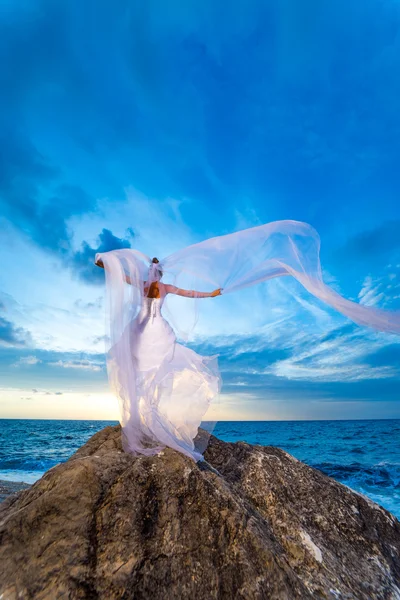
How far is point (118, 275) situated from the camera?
5.58 meters

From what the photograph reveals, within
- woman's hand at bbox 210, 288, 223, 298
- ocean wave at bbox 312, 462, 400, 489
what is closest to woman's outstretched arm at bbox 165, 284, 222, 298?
woman's hand at bbox 210, 288, 223, 298

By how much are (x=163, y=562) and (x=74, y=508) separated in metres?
0.99

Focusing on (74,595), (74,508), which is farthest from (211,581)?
(74,508)

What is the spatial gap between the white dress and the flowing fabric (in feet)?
0.05

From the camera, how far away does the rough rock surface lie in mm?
2902

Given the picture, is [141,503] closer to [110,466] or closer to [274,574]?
[110,466]

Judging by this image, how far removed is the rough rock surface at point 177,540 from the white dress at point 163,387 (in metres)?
0.57

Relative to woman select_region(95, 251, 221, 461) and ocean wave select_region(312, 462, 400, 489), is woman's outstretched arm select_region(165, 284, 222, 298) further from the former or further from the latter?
ocean wave select_region(312, 462, 400, 489)

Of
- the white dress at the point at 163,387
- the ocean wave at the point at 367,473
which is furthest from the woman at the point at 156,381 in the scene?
the ocean wave at the point at 367,473

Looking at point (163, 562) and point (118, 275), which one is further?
point (118, 275)

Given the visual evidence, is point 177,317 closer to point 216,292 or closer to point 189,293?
point 189,293

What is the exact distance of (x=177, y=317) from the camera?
6387 mm

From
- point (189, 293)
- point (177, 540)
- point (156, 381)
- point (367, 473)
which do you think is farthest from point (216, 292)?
point (367, 473)

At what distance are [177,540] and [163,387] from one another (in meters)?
2.29
